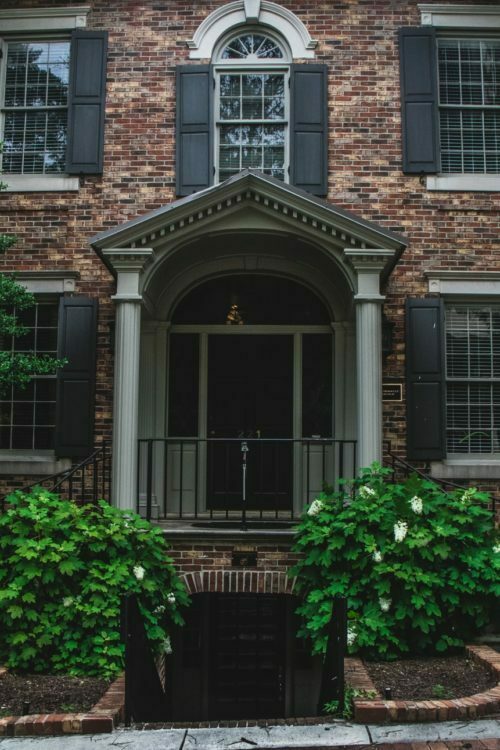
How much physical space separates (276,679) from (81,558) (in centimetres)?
327

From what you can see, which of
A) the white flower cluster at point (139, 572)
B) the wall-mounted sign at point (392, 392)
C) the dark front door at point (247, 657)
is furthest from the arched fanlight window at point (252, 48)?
the dark front door at point (247, 657)

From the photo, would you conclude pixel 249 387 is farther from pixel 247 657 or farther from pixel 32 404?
pixel 247 657

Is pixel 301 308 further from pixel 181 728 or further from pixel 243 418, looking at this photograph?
pixel 181 728

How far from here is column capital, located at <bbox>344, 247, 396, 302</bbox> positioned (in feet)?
24.6

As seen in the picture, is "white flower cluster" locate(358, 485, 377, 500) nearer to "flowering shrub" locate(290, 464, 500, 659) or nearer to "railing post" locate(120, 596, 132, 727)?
"flowering shrub" locate(290, 464, 500, 659)

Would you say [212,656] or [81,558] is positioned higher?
[81,558]

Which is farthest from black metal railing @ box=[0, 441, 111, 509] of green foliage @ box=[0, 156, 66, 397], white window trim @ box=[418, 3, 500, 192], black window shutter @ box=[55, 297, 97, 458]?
white window trim @ box=[418, 3, 500, 192]

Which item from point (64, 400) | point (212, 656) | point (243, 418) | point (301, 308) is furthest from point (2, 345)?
point (212, 656)

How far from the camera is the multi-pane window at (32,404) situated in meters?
8.78

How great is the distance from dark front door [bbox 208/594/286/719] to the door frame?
3.79 ft

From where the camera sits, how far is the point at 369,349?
24.6 feet

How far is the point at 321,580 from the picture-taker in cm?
673

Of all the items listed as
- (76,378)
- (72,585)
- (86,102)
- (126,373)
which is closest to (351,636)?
(72,585)

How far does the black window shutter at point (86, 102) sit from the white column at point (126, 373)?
189cm
